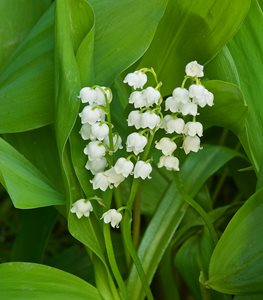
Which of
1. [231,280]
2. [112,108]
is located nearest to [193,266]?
[231,280]

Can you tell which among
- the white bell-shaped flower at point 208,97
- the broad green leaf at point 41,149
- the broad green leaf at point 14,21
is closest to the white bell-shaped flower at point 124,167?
the white bell-shaped flower at point 208,97

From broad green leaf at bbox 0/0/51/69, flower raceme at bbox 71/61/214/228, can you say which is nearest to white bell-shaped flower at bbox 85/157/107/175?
flower raceme at bbox 71/61/214/228

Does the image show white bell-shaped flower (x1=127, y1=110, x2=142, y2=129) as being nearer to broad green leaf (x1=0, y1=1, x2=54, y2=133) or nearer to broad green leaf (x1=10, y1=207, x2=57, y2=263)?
broad green leaf (x1=0, y1=1, x2=54, y2=133)

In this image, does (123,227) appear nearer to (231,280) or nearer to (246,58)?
(231,280)

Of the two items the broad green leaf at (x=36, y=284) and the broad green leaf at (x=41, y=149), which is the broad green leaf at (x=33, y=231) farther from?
the broad green leaf at (x=36, y=284)

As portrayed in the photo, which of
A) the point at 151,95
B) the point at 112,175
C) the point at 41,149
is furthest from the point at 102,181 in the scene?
the point at 41,149

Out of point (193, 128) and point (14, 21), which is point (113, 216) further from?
point (14, 21)
